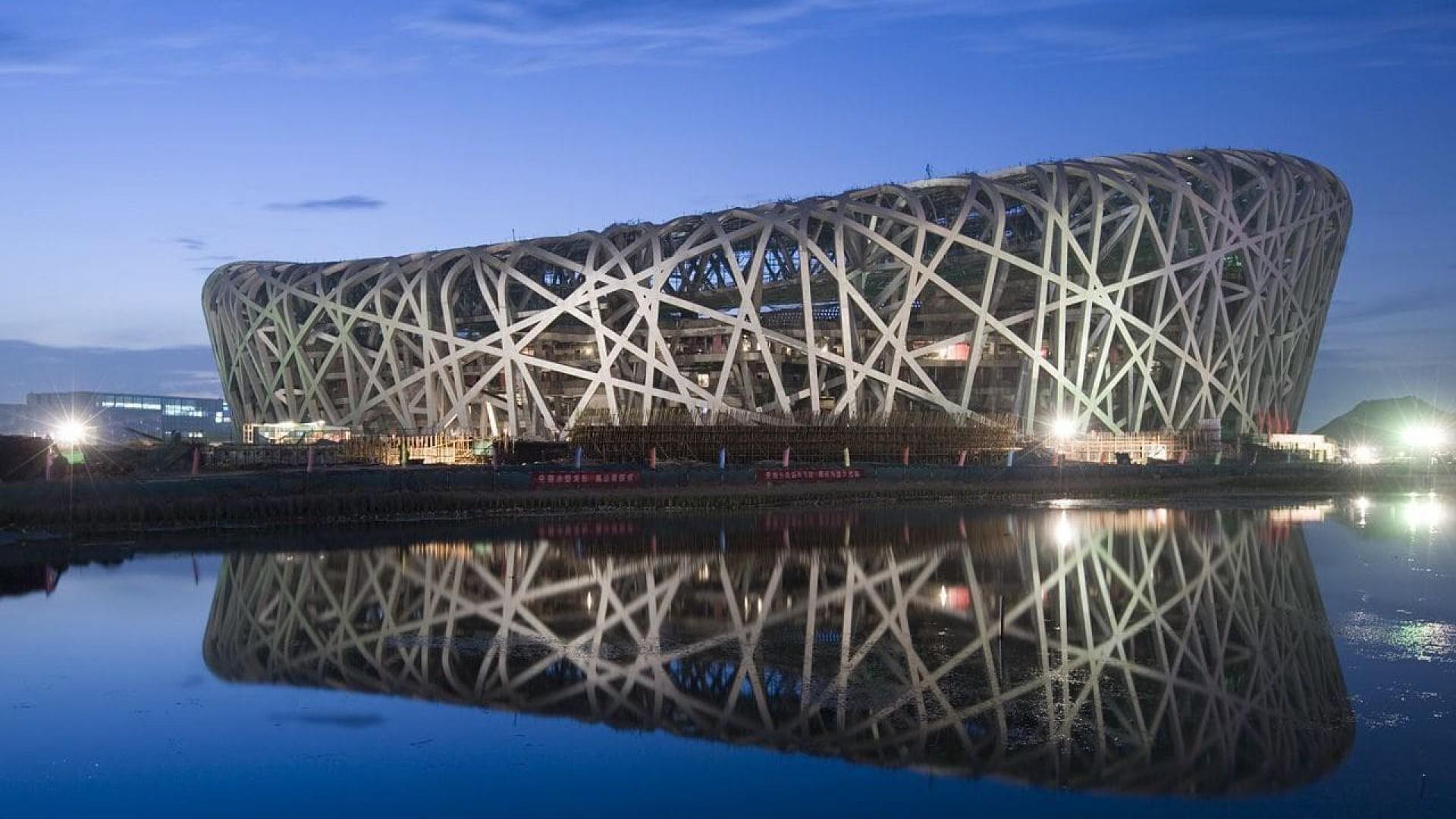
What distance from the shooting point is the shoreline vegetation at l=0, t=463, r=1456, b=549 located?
26.2 meters

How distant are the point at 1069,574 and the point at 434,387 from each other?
52.3 metres

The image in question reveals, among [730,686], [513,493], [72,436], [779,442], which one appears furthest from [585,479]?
[730,686]

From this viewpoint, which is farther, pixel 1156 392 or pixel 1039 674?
pixel 1156 392

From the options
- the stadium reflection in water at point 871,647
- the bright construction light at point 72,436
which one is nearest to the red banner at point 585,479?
the stadium reflection in water at point 871,647

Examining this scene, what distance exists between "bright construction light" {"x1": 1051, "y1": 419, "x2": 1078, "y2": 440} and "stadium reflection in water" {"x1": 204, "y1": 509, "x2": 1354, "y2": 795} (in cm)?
3263

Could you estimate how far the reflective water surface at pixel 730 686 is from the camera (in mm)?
8258

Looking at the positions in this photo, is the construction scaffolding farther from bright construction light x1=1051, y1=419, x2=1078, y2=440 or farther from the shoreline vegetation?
bright construction light x1=1051, y1=419, x2=1078, y2=440

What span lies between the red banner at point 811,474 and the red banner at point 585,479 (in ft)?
13.3

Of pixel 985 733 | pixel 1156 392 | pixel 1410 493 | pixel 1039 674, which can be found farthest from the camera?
pixel 1156 392

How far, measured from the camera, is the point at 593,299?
6156cm

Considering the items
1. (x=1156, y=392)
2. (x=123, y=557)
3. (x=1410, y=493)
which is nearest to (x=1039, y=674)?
(x=123, y=557)

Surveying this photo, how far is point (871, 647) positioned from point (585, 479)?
23.0 metres

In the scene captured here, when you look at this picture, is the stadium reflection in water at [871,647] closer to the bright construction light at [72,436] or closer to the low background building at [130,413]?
the bright construction light at [72,436]

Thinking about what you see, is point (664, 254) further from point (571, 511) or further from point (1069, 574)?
point (1069, 574)
